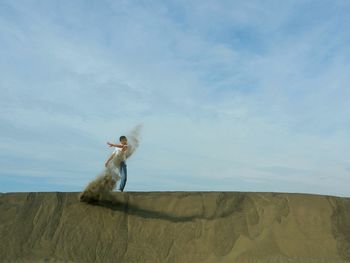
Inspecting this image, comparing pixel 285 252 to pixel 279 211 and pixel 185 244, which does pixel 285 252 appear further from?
pixel 185 244

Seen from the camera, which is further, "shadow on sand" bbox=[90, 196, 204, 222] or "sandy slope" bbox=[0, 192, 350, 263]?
"shadow on sand" bbox=[90, 196, 204, 222]

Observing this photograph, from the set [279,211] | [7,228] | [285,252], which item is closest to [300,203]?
[279,211]

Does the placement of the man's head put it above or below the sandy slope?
above

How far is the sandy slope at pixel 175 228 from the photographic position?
37.8 feet

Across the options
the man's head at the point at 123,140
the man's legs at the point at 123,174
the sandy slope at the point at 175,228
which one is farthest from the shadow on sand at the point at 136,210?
the man's head at the point at 123,140

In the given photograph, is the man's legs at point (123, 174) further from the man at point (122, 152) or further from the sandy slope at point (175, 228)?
the sandy slope at point (175, 228)

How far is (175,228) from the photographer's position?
12312mm

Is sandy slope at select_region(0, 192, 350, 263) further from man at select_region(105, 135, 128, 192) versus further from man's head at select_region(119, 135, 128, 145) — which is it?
man's head at select_region(119, 135, 128, 145)

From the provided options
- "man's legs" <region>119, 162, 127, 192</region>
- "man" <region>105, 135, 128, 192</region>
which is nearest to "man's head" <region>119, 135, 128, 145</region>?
"man" <region>105, 135, 128, 192</region>

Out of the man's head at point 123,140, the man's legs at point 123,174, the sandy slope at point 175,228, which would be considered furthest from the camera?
the man's head at point 123,140

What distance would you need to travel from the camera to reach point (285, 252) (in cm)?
1184

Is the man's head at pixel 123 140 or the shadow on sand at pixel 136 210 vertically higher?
the man's head at pixel 123 140

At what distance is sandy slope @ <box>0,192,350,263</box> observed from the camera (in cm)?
1153

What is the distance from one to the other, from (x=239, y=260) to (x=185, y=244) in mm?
1343
